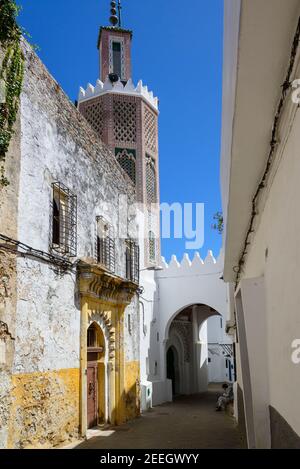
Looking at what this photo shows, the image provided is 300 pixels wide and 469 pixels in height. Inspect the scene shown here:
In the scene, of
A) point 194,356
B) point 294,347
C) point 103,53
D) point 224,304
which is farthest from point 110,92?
point 294,347

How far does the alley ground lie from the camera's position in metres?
9.14

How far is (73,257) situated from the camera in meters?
9.47

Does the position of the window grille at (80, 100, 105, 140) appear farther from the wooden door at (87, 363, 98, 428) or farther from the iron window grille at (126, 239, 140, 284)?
the wooden door at (87, 363, 98, 428)

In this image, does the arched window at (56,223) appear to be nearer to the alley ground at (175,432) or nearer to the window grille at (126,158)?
the alley ground at (175,432)

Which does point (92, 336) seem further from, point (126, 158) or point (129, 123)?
point (129, 123)

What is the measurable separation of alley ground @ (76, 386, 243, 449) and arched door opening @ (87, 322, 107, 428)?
0.52 metres

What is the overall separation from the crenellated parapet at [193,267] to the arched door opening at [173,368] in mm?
4115

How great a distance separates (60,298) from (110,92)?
1215 centimetres

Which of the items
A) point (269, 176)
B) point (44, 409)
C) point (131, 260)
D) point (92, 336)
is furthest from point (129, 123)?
point (269, 176)

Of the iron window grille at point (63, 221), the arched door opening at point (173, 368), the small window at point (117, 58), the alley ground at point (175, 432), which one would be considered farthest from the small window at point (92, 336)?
the small window at point (117, 58)

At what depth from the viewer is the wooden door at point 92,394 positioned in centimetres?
1057

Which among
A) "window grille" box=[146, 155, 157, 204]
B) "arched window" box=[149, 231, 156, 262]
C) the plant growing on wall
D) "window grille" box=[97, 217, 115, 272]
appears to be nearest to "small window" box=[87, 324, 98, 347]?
"window grille" box=[97, 217, 115, 272]

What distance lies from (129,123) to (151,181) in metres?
2.40
